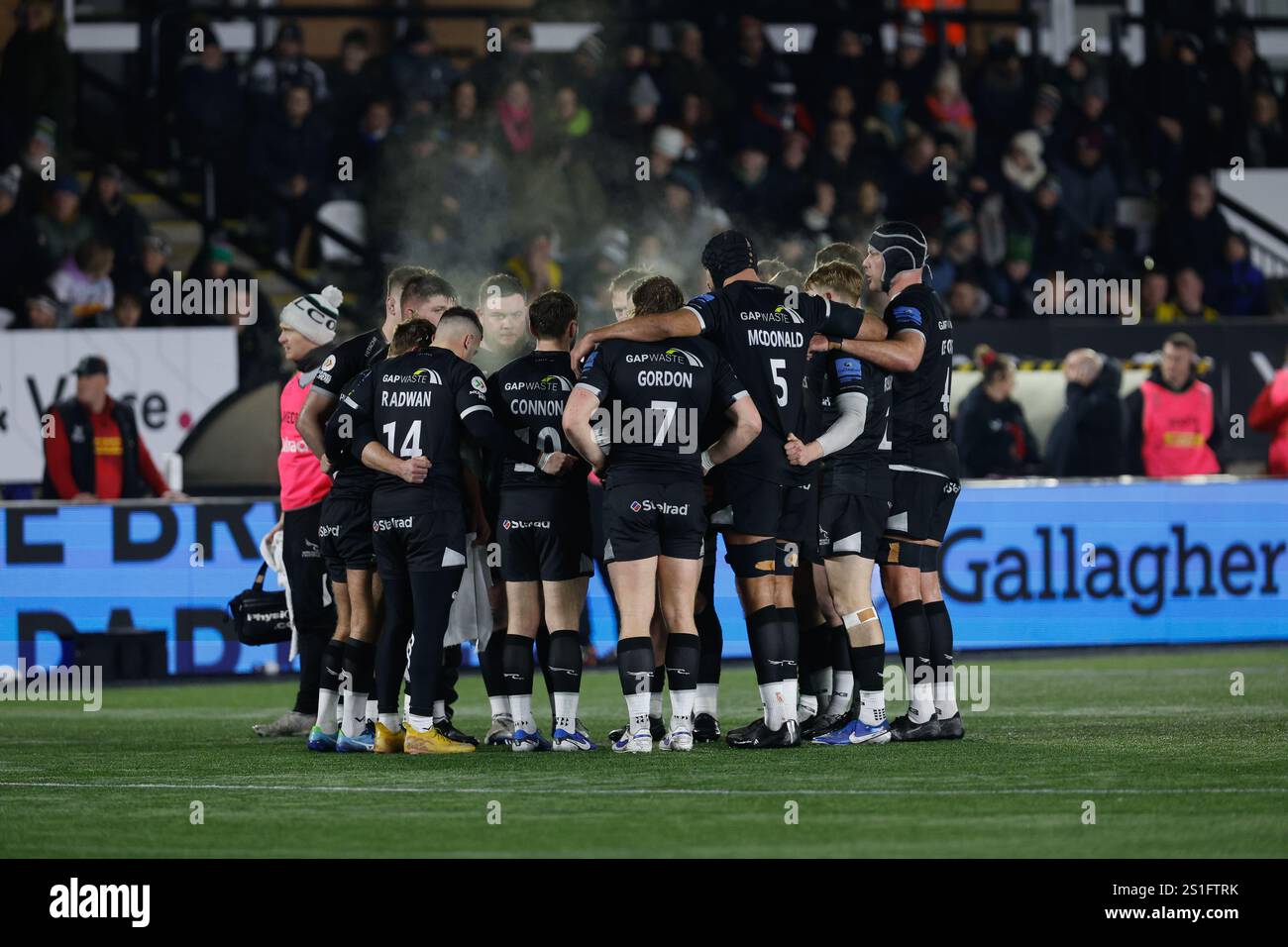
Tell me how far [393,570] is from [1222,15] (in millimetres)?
18080

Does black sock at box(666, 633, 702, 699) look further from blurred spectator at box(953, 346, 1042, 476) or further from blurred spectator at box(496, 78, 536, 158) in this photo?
blurred spectator at box(496, 78, 536, 158)

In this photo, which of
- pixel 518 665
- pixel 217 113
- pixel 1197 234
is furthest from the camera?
pixel 1197 234

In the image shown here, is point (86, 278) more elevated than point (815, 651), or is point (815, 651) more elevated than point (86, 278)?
point (86, 278)

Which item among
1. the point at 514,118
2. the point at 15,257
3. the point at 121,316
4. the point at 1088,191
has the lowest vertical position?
the point at 121,316

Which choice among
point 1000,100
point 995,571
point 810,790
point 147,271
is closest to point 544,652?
point 810,790

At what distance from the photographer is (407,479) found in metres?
9.55

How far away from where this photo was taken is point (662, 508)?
9.39m

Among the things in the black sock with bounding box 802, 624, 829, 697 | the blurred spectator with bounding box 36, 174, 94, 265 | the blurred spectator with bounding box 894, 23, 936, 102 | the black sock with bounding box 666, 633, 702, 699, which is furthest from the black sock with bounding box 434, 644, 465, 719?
the blurred spectator with bounding box 894, 23, 936, 102

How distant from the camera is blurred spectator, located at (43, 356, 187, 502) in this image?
1530 centimetres

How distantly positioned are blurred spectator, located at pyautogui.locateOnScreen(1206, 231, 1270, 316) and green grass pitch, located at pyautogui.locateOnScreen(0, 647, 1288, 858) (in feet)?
32.4

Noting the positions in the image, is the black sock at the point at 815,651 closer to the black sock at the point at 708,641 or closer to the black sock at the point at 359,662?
the black sock at the point at 708,641

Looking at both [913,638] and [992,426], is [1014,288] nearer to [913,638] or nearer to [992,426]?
[992,426]

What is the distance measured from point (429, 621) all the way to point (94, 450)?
657cm
